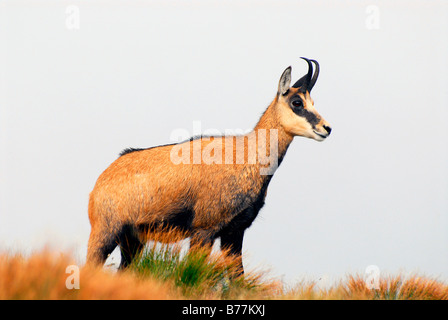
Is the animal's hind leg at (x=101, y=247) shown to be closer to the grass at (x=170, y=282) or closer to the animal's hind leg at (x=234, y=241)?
the grass at (x=170, y=282)

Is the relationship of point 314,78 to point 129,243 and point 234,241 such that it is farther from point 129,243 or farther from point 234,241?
point 129,243

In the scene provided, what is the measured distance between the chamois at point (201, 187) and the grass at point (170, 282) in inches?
24.9

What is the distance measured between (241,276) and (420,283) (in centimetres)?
289

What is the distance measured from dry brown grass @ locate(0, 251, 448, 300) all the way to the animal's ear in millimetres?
3092

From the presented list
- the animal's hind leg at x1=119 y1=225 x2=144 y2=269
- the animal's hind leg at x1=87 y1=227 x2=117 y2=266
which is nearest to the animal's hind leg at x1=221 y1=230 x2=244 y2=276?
the animal's hind leg at x1=119 y1=225 x2=144 y2=269

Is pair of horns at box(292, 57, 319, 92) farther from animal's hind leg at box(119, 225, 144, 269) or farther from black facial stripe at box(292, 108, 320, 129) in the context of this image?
animal's hind leg at box(119, 225, 144, 269)

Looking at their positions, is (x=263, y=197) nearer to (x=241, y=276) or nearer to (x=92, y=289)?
(x=241, y=276)

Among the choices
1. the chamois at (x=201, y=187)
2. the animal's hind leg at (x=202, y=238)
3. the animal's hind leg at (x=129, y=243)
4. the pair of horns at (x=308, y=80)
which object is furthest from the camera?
the pair of horns at (x=308, y=80)

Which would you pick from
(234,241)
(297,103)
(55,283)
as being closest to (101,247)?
(234,241)

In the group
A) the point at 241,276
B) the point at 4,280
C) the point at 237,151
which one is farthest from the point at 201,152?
the point at 4,280

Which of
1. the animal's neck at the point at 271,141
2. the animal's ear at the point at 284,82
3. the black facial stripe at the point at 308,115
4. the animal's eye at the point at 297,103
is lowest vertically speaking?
the animal's neck at the point at 271,141

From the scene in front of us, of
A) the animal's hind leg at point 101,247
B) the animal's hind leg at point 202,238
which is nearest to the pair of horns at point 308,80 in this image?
the animal's hind leg at point 202,238

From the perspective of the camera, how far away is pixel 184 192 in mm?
8875

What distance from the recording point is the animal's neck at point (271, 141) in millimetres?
9094
